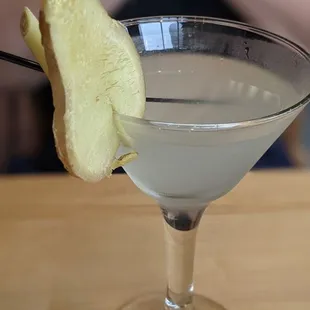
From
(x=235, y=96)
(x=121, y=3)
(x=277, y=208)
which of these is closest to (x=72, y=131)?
(x=235, y=96)

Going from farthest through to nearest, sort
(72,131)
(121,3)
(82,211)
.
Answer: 1. (121,3)
2. (82,211)
3. (72,131)

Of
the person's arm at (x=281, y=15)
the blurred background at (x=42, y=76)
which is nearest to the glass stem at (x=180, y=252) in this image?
the blurred background at (x=42, y=76)

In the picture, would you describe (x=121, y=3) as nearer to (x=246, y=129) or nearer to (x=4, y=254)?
(x=4, y=254)

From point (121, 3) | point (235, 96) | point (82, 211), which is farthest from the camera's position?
point (121, 3)

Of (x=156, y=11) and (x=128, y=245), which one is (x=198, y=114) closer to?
(x=128, y=245)

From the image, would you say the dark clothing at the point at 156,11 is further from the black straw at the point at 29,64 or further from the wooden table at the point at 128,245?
the black straw at the point at 29,64

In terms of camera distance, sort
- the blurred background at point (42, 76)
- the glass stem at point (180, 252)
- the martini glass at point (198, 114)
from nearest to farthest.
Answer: the martini glass at point (198, 114) → the glass stem at point (180, 252) → the blurred background at point (42, 76)
